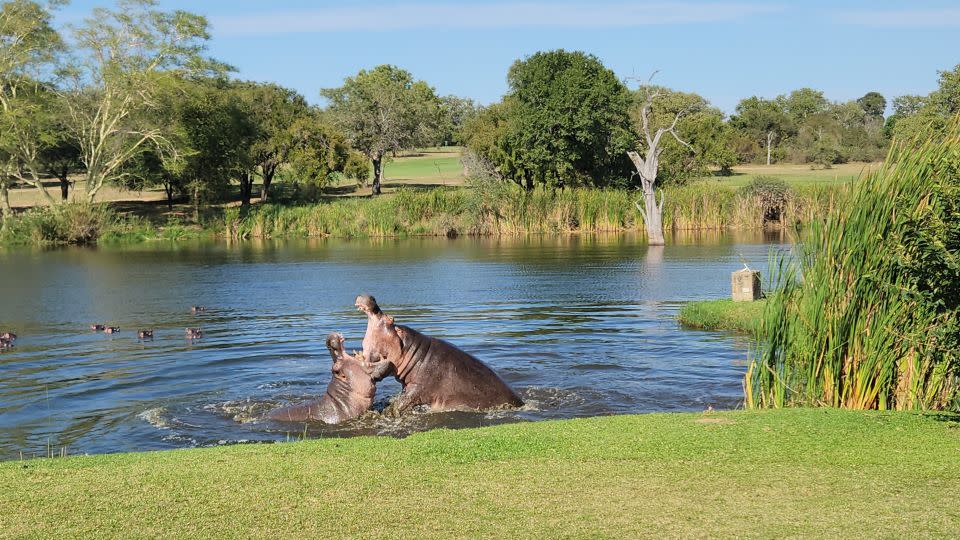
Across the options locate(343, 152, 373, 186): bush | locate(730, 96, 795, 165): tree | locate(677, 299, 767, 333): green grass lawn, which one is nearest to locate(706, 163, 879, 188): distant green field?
→ locate(730, 96, 795, 165): tree

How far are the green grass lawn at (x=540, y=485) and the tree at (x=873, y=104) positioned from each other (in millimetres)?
169350

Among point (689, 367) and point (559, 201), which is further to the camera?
point (559, 201)

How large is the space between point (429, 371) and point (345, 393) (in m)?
1.04

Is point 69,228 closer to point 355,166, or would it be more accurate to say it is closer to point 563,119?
point 355,166

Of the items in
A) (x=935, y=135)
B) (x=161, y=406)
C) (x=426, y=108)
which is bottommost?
(x=161, y=406)

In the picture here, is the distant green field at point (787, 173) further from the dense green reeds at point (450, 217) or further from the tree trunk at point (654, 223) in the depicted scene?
the tree trunk at point (654, 223)

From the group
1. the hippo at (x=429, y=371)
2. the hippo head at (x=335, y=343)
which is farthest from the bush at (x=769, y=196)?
the hippo head at (x=335, y=343)

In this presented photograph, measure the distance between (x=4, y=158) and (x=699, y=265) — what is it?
40274 mm

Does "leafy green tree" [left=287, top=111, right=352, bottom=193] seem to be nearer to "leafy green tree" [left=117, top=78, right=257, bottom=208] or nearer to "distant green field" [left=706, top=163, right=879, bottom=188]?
"leafy green tree" [left=117, top=78, right=257, bottom=208]

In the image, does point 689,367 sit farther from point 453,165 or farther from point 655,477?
point 453,165

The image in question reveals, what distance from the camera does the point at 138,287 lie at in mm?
29828

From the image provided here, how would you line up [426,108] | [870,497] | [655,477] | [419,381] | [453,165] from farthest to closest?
[453,165] < [426,108] < [419,381] < [655,477] < [870,497]

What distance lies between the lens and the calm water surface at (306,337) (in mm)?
12547

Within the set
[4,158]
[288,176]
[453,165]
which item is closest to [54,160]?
[4,158]
